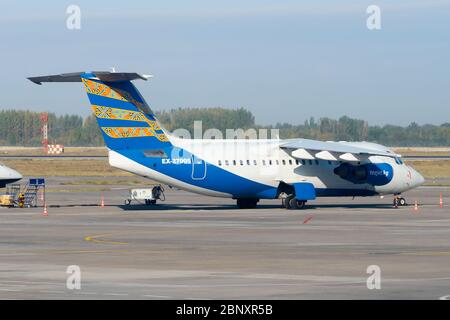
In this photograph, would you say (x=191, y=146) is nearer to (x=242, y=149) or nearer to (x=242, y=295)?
(x=242, y=149)

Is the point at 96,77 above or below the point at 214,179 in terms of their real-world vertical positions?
above

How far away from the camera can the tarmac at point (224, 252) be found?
84.6ft

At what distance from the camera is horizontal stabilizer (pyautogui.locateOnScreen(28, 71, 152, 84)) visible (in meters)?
56.8

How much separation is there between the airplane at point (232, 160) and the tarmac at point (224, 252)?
1388mm

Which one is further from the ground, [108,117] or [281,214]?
[108,117]

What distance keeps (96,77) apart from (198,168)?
289 inches

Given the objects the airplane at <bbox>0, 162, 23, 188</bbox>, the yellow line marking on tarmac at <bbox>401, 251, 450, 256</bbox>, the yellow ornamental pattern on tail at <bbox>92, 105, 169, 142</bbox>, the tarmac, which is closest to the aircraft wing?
the tarmac

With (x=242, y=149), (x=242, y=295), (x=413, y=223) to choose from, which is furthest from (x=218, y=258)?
(x=242, y=149)

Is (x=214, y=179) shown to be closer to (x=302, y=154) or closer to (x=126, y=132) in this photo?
(x=126, y=132)

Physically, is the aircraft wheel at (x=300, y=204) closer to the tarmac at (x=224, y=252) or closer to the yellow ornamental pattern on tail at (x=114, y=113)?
the tarmac at (x=224, y=252)

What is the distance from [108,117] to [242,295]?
34.3m

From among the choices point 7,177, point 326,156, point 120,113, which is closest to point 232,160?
point 326,156

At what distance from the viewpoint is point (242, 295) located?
80.2 feet

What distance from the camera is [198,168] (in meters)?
58.8
